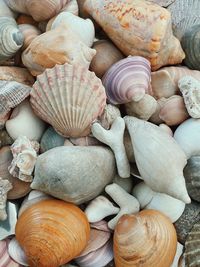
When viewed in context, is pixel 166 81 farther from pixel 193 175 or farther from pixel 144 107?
pixel 193 175

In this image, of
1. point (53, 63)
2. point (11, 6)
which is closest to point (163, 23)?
point (53, 63)

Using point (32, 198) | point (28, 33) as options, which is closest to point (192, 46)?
point (28, 33)

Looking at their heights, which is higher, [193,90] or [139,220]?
[193,90]

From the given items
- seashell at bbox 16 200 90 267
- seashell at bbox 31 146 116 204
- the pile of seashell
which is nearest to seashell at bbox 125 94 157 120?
the pile of seashell

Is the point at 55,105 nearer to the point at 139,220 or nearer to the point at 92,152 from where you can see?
the point at 92,152

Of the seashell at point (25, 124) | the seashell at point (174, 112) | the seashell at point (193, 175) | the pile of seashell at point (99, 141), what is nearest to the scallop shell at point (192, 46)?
the pile of seashell at point (99, 141)

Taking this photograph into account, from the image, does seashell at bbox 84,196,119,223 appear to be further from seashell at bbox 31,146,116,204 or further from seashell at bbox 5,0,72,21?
seashell at bbox 5,0,72,21
